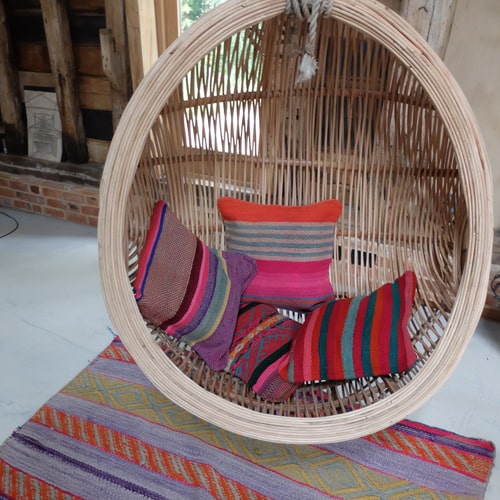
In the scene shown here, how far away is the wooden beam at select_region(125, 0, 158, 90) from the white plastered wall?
1230 millimetres

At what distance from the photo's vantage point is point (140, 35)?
2035 millimetres

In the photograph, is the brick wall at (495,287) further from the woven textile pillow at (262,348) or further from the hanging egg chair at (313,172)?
the woven textile pillow at (262,348)

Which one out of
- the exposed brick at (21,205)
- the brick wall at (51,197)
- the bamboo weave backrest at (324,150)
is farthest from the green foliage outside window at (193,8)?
the exposed brick at (21,205)

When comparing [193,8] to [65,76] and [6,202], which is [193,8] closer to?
[65,76]

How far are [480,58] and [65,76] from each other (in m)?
1.83

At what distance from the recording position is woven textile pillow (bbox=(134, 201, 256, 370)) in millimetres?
1197

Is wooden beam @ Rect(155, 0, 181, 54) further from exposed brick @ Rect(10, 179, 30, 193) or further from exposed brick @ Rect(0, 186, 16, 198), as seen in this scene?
exposed brick @ Rect(0, 186, 16, 198)

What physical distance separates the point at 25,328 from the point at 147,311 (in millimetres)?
796

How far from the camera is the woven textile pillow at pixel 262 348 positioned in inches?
46.7

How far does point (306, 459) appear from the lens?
4.17 ft

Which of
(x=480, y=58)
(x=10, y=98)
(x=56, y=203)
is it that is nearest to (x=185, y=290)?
(x=480, y=58)

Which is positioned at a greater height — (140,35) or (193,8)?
(193,8)

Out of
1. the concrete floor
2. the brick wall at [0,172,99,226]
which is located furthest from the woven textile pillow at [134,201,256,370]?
the brick wall at [0,172,99,226]

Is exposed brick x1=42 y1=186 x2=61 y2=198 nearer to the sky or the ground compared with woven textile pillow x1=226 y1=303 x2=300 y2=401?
nearer to the sky
